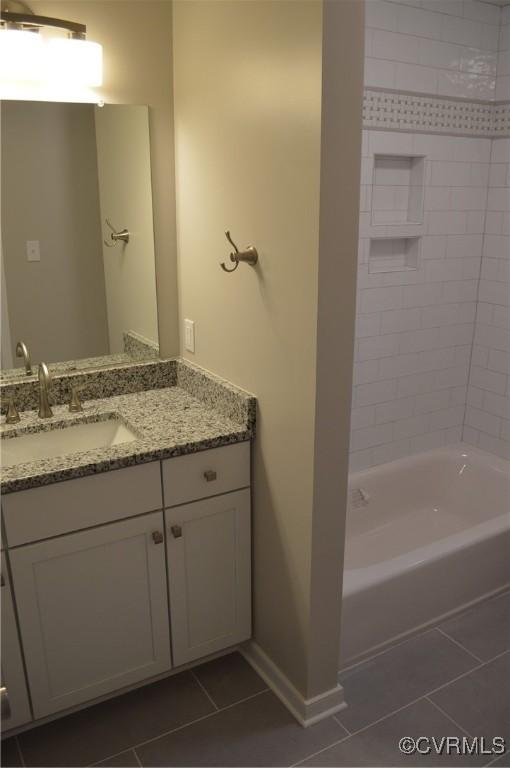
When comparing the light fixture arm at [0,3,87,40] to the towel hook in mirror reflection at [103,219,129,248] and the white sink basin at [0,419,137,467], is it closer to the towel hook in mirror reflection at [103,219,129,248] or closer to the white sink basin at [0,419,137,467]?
the towel hook in mirror reflection at [103,219,129,248]

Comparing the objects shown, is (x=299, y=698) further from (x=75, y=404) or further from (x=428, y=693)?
(x=75, y=404)

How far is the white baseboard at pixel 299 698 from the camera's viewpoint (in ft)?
6.47

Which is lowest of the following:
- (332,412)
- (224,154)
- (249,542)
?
(249,542)

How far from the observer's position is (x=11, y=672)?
5.72ft

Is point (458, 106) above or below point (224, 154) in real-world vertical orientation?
above

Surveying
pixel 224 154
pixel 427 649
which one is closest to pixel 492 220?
pixel 224 154

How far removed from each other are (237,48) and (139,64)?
46 centimetres

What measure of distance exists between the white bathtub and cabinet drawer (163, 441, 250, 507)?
1.80 ft

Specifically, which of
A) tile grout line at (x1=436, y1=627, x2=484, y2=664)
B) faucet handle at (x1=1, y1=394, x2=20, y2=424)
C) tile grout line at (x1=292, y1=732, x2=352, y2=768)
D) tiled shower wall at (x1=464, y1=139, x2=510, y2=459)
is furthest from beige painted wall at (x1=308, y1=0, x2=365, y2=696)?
tiled shower wall at (x1=464, y1=139, x2=510, y2=459)

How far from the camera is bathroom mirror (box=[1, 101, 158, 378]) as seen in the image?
6.48 feet

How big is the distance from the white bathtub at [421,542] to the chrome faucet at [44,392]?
1138mm

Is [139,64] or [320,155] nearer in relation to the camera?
[320,155]

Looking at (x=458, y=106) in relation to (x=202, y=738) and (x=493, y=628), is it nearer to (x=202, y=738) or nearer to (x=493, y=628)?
(x=493, y=628)

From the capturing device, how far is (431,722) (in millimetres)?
1973
